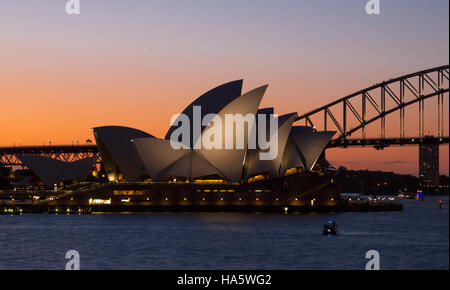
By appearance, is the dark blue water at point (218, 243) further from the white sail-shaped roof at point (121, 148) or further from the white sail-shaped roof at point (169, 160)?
the white sail-shaped roof at point (121, 148)

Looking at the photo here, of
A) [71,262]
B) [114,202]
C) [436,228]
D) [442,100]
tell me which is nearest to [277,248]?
[71,262]

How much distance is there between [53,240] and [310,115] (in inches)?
3471

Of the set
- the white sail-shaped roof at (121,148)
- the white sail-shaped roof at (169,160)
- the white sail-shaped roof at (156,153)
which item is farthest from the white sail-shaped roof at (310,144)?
the white sail-shaped roof at (121,148)

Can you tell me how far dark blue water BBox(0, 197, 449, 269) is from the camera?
50656 millimetres

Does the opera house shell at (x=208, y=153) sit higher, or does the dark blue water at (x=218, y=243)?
the opera house shell at (x=208, y=153)

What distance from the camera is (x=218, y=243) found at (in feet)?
201

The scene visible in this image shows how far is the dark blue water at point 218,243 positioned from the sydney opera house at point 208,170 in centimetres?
1283

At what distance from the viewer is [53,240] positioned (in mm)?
63875

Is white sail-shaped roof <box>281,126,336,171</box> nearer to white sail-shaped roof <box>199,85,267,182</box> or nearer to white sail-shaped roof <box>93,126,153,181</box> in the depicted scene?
white sail-shaped roof <box>199,85,267,182</box>

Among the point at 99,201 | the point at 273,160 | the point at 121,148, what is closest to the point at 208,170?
the point at 273,160

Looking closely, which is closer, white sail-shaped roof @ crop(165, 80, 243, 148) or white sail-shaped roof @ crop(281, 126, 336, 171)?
white sail-shaped roof @ crop(165, 80, 243, 148)

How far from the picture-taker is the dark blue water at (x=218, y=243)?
50.7 meters

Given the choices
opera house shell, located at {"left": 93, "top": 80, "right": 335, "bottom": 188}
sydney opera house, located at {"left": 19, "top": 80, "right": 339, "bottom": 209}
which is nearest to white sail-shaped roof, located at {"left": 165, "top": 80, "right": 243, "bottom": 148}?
opera house shell, located at {"left": 93, "top": 80, "right": 335, "bottom": 188}

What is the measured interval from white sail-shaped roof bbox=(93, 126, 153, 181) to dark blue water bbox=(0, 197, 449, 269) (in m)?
19.3
